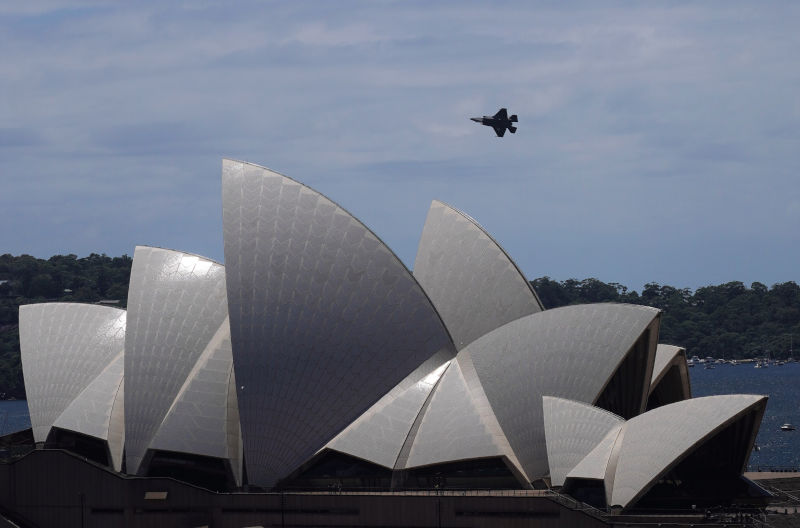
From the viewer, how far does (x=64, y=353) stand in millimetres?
57906

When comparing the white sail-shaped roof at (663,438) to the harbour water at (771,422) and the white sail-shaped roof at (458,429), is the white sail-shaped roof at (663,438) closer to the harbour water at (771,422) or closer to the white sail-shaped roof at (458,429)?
the white sail-shaped roof at (458,429)

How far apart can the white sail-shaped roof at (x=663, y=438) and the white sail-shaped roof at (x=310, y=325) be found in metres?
8.77

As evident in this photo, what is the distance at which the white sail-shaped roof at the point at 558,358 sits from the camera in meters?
47.5

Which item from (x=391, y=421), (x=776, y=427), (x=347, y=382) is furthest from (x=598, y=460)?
(x=776, y=427)

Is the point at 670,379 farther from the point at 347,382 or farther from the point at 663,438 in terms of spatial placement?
the point at 347,382

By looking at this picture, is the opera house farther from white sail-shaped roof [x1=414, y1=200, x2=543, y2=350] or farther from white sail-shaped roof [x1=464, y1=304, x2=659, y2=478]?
white sail-shaped roof [x1=414, y1=200, x2=543, y2=350]

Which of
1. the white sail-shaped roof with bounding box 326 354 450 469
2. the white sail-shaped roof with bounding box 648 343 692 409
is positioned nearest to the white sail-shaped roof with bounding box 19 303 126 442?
the white sail-shaped roof with bounding box 326 354 450 469

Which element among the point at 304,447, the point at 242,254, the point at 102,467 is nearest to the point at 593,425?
the point at 304,447

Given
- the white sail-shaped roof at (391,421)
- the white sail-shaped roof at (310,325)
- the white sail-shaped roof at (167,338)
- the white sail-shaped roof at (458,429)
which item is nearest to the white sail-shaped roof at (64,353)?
the white sail-shaped roof at (167,338)

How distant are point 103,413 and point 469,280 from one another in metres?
16.5

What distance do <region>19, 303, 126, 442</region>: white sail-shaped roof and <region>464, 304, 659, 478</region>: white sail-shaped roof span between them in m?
16.6

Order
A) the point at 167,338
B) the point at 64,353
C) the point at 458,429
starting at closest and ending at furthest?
the point at 458,429 → the point at 167,338 → the point at 64,353

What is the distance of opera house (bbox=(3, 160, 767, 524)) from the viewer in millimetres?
46000

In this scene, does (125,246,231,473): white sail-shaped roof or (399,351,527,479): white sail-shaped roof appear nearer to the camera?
(399,351,527,479): white sail-shaped roof
